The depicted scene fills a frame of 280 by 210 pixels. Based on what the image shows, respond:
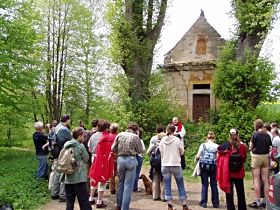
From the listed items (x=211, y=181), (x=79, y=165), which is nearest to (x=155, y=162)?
(x=211, y=181)

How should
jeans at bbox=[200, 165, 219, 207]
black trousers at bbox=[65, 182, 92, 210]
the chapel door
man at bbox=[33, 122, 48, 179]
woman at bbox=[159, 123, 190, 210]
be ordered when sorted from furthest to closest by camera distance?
1. the chapel door
2. man at bbox=[33, 122, 48, 179]
3. jeans at bbox=[200, 165, 219, 207]
4. woman at bbox=[159, 123, 190, 210]
5. black trousers at bbox=[65, 182, 92, 210]

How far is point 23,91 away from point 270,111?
12813mm

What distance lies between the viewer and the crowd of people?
23.7 feet

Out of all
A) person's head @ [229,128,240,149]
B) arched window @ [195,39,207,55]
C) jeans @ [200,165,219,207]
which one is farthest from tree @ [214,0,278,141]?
person's head @ [229,128,240,149]

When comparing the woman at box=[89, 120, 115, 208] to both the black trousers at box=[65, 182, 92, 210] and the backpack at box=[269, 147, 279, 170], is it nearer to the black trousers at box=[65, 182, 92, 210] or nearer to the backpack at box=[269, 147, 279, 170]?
the black trousers at box=[65, 182, 92, 210]

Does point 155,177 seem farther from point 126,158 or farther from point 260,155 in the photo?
point 260,155

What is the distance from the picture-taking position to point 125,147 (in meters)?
7.82

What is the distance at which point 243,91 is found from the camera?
707 inches

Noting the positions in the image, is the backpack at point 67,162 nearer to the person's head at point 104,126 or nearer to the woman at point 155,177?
the person's head at point 104,126

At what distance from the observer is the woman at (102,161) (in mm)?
8705

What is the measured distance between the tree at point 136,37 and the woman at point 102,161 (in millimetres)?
11179

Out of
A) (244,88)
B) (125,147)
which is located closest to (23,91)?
(244,88)

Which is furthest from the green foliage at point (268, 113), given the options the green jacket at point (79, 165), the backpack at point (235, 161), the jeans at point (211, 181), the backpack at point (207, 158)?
the green jacket at point (79, 165)

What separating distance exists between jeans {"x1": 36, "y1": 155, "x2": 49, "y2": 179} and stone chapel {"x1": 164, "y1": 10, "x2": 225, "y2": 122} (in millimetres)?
15200
